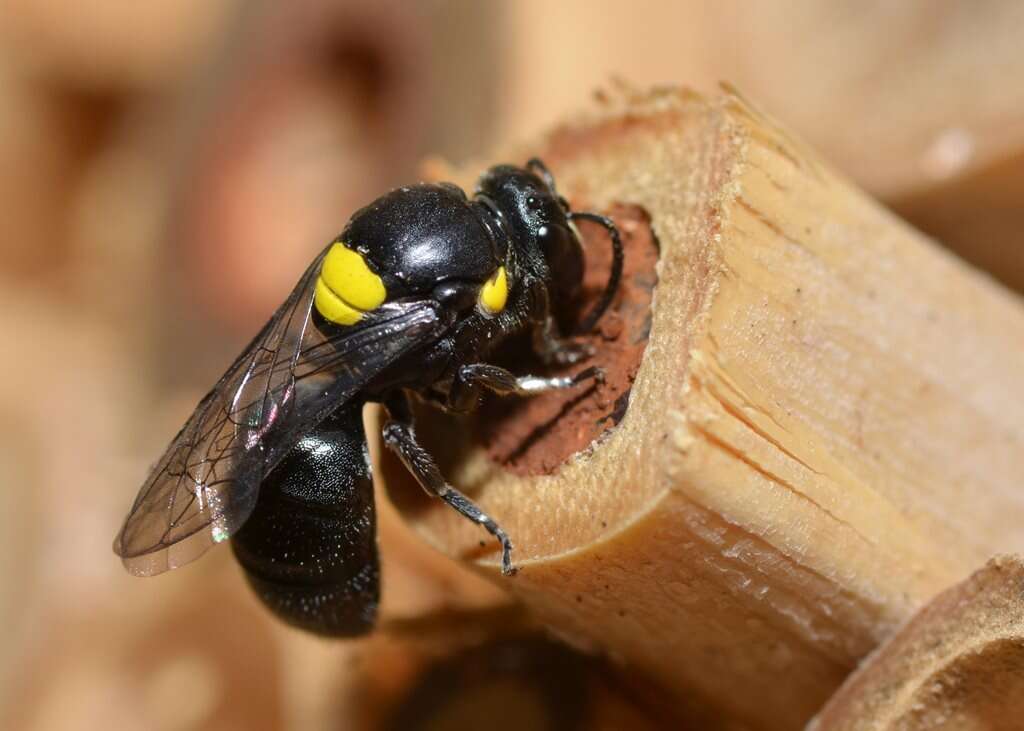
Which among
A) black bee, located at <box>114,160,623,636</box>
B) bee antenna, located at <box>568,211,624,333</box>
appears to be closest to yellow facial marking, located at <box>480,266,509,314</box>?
black bee, located at <box>114,160,623,636</box>

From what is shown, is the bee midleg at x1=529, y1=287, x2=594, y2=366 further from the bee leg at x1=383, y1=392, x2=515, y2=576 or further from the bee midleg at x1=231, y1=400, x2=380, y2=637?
the bee midleg at x1=231, y1=400, x2=380, y2=637

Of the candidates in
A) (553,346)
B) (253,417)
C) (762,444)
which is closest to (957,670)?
(762,444)

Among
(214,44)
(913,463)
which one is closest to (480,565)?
(913,463)

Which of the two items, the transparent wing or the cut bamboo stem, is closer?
the cut bamboo stem

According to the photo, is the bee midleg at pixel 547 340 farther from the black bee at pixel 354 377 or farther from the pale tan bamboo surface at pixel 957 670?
the pale tan bamboo surface at pixel 957 670

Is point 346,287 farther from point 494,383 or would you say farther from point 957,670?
point 957,670

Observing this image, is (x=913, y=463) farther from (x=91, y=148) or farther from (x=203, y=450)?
(x=91, y=148)

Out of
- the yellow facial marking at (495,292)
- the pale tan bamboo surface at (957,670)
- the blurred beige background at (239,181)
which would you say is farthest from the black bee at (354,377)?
the pale tan bamboo surface at (957,670)
